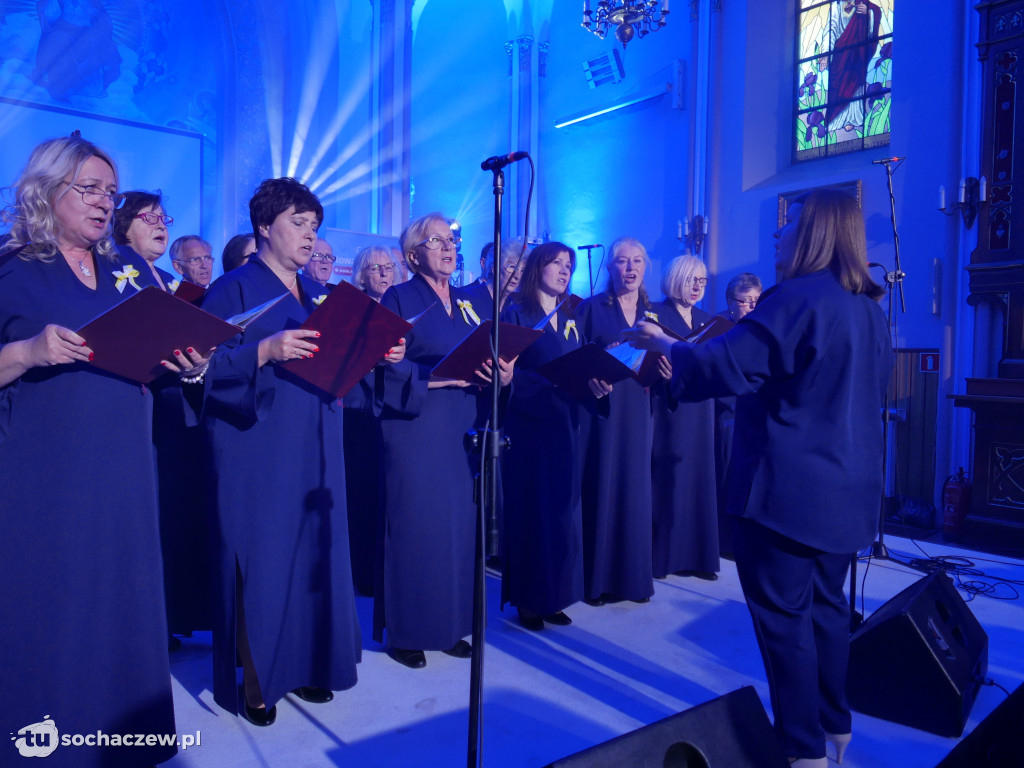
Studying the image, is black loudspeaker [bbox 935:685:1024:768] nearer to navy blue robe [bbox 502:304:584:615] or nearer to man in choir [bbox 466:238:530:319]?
navy blue robe [bbox 502:304:584:615]

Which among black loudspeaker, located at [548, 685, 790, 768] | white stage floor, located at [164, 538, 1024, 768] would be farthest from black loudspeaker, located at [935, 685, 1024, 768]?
black loudspeaker, located at [548, 685, 790, 768]

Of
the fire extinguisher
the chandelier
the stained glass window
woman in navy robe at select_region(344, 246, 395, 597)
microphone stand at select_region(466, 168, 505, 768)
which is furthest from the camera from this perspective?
the stained glass window

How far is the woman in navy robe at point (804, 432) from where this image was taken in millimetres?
1983

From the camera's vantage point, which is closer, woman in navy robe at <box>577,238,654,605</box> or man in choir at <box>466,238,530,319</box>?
man in choir at <box>466,238,530,319</box>

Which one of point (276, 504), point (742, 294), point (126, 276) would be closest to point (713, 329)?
point (742, 294)

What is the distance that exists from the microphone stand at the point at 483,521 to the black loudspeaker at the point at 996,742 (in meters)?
1.40

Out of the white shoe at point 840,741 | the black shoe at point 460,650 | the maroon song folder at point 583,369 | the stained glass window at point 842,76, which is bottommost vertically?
the black shoe at point 460,650

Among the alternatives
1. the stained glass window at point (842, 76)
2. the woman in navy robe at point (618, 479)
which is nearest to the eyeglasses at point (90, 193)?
the woman in navy robe at point (618, 479)

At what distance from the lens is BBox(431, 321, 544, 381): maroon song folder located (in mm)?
2479

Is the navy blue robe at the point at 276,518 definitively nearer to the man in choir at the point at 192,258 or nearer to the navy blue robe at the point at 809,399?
the navy blue robe at the point at 809,399

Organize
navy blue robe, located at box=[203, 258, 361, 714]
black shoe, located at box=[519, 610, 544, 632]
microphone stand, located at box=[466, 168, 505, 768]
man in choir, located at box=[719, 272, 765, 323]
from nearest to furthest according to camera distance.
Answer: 1. microphone stand, located at box=[466, 168, 505, 768]
2. navy blue robe, located at box=[203, 258, 361, 714]
3. black shoe, located at box=[519, 610, 544, 632]
4. man in choir, located at box=[719, 272, 765, 323]

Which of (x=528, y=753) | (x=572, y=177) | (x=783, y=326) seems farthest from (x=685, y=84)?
(x=528, y=753)

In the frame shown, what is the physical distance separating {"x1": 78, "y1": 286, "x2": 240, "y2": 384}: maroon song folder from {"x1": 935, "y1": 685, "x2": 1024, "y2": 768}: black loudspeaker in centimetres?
236

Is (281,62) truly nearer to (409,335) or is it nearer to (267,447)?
(409,335)
